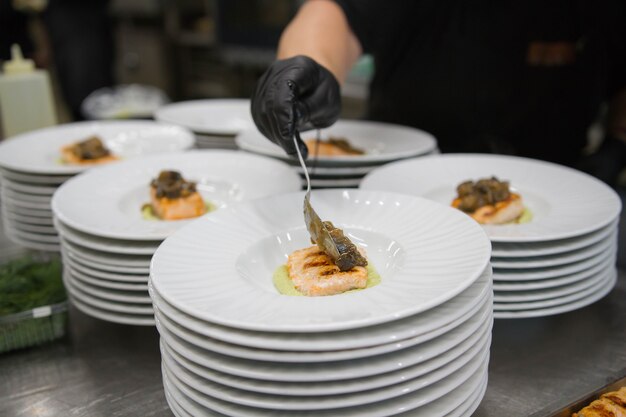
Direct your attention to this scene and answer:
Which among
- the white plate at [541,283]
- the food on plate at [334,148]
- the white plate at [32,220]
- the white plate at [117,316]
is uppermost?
the food on plate at [334,148]

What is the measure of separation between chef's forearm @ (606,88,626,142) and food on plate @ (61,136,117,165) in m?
1.73

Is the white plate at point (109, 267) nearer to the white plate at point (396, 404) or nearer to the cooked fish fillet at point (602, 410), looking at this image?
the white plate at point (396, 404)

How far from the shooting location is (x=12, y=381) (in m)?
1.02

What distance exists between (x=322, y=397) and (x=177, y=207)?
0.76 meters

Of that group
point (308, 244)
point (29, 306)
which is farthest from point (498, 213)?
point (29, 306)

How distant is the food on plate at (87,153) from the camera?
172 centimetres

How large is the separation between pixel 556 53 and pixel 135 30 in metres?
5.47

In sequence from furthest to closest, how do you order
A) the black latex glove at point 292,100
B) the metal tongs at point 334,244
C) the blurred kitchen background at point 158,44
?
the blurred kitchen background at point 158,44, the black latex glove at point 292,100, the metal tongs at point 334,244

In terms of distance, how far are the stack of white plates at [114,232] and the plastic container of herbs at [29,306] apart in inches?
1.7

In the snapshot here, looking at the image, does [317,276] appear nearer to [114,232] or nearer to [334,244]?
A: [334,244]

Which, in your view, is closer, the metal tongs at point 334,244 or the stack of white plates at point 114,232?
the metal tongs at point 334,244

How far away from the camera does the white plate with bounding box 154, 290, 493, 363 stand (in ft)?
2.34

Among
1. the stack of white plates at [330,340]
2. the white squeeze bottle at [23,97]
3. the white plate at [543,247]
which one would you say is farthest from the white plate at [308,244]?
the white squeeze bottle at [23,97]

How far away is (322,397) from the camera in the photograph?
2.43 feet
